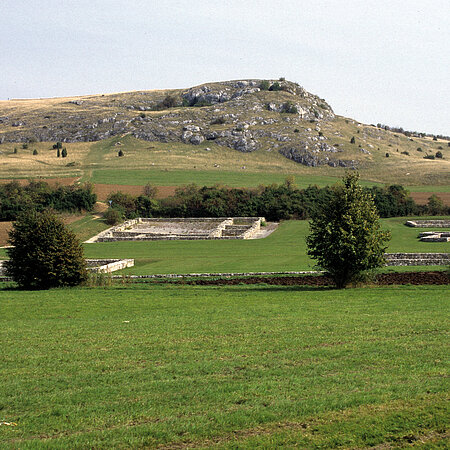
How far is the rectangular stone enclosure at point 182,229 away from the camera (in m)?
60.4

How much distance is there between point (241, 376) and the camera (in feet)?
35.5

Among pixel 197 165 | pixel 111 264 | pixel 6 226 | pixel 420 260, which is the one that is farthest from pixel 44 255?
pixel 197 165

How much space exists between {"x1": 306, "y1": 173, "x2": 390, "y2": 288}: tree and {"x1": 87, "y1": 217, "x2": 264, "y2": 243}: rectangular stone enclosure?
31656 millimetres

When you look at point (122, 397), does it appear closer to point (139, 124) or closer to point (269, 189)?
point (269, 189)

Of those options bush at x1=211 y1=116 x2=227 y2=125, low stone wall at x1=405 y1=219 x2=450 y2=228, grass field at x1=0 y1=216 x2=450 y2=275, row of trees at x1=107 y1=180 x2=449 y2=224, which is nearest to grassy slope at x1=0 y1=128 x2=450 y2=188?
bush at x1=211 y1=116 x2=227 y2=125

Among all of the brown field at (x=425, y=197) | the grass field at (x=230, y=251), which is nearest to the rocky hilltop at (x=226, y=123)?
the brown field at (x=425, y=197)

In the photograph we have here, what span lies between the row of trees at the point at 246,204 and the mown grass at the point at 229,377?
54284 millimetres

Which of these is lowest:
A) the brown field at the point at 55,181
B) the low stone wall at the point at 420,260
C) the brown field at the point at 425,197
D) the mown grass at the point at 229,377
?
the low stone wall at the point at 420,260

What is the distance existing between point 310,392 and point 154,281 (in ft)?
76.0

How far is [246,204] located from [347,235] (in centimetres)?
5069

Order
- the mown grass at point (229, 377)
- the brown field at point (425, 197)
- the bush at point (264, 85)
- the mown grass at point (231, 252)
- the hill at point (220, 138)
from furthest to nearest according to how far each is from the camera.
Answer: the bush at point (264, 85) → the hill at point (220, 138) → the brown field at point (425, 197) → the mown grass at point (231, 252) → the mown grass at point (229, 377)

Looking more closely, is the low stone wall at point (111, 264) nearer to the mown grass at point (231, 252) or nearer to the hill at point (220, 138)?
the mown grass at point (231, 252)

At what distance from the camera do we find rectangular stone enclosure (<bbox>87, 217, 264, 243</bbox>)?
2378 inches

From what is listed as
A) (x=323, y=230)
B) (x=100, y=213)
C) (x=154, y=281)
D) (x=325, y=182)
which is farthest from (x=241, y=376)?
(x=325, y=182)
